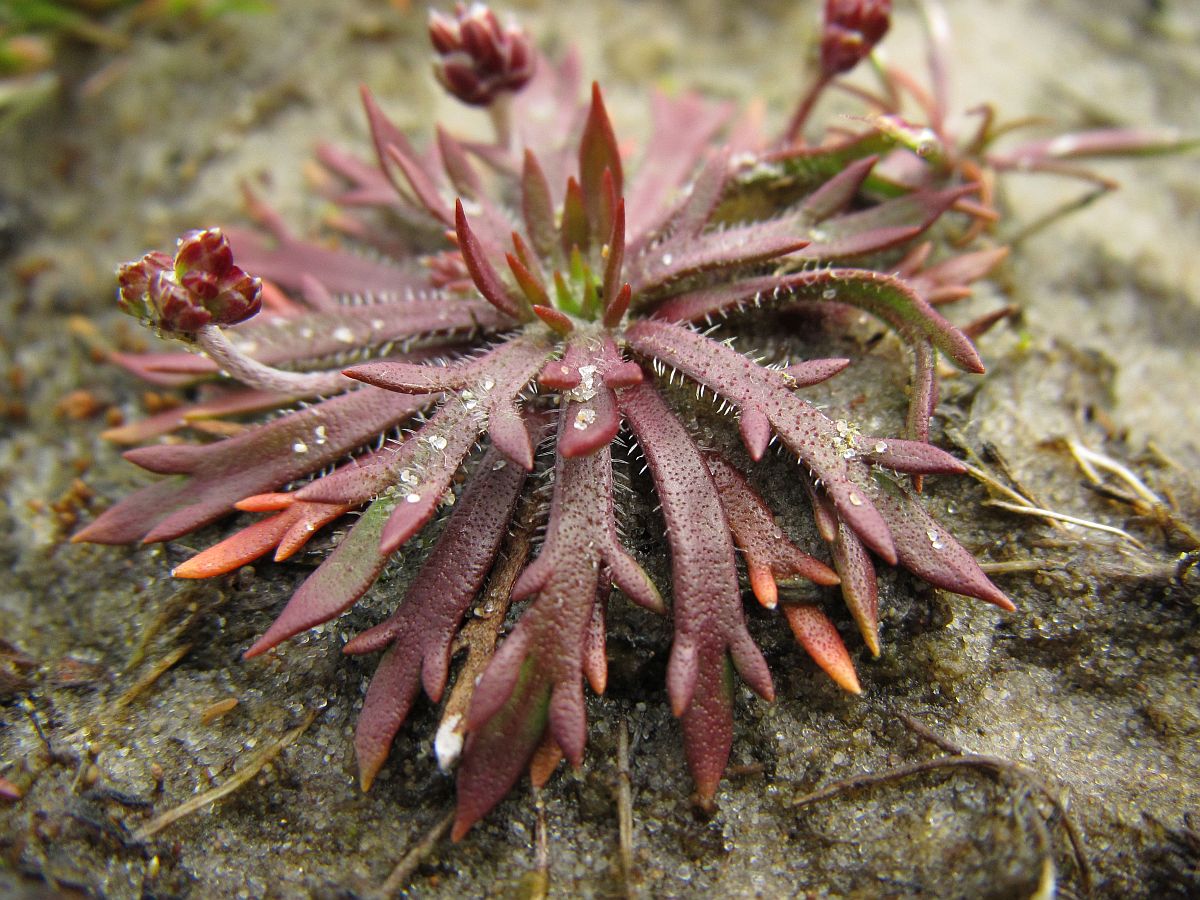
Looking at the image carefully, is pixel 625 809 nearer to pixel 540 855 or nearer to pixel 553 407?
pixel 540 855

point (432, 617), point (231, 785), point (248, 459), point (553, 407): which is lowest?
point (231, 785)

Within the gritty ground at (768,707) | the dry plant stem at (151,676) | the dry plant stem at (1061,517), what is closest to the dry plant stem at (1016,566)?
the gritty ground at (768,707)

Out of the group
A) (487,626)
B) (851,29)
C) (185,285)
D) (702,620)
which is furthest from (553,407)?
(851,29)

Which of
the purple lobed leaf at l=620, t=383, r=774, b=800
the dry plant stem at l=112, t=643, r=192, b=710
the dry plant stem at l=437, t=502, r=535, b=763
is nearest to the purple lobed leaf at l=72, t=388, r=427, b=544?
the dry plant stem at l=112, t=643, r=192, b=710

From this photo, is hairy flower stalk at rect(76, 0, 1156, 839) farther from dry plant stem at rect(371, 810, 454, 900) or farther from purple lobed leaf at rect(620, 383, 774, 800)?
dry plant stem at rect(371, 810, 454, 900)

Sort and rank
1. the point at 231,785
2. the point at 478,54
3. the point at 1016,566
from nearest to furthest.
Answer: the point at 231,785
the point at 1016,566
the point at 478,54

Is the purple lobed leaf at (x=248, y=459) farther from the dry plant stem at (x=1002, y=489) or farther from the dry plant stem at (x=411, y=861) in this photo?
the dry plant stem at (x=1002, y=489)
